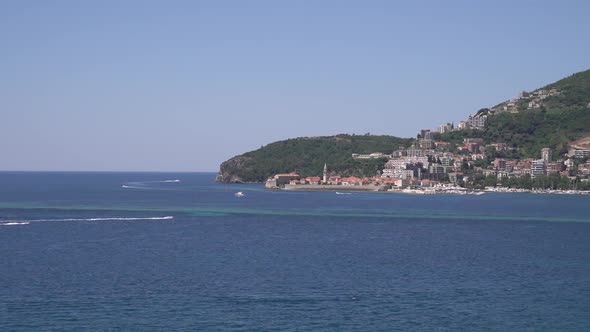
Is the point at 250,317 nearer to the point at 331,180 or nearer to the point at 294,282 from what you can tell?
the point at 294,282

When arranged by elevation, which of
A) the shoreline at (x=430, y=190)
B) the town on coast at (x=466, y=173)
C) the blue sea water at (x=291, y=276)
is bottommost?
the blue sea water at (x=291, y=276)

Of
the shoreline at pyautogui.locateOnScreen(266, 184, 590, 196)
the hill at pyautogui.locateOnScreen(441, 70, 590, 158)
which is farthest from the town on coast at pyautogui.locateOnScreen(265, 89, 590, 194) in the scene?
the hill at pyautogui.locateOnScreen(441, 70, 590, 158)

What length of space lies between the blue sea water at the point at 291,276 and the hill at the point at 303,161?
107m

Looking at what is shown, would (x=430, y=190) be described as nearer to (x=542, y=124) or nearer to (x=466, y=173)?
(x=466, y=173)

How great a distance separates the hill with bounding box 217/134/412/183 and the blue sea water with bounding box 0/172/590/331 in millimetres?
107078

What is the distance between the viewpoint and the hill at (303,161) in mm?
167150

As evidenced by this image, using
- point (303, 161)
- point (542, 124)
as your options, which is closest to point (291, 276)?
point (542, 124)

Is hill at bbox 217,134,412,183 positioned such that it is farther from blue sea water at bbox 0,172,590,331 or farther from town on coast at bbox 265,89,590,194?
blue sea water at bbox 0,172,590,331

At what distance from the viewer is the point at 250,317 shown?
25062mm

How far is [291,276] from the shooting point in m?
32.6

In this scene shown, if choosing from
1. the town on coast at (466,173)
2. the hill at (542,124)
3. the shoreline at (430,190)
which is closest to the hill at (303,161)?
the town on coast at (466,173)

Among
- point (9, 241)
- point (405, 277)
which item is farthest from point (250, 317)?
point (9, 241)

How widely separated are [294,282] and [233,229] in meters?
22.9

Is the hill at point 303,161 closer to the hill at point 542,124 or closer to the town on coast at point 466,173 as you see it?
the town on coast at point 466,173
